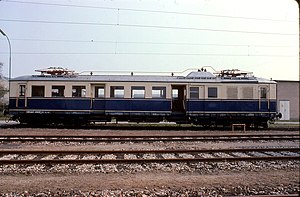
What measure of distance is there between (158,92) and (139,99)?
1.33 metres

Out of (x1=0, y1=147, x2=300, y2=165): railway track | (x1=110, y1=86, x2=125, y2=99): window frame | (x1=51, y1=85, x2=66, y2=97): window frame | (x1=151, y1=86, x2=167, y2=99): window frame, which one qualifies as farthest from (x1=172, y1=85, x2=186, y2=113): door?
(x1=0, y1=147, x2=300, y2=165): railway track

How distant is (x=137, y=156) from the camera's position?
33.9 ft

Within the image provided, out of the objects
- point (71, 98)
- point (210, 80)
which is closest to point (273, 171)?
point (210, 80)

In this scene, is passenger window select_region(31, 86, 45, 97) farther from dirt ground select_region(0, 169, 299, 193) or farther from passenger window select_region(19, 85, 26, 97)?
dirt ground select_region(0, 169, 299, 193)

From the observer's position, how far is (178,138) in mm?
14789

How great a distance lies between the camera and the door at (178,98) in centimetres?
2028

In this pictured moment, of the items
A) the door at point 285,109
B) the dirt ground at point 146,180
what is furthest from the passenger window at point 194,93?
the door at point 285,109

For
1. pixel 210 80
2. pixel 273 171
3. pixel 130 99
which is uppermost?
pixel 210 80

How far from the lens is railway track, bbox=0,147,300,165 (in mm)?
9273

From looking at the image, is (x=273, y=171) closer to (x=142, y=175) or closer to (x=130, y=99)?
(x=142, y=175)

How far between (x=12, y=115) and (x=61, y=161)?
12.4m

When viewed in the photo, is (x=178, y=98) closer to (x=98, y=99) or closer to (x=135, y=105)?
(x=135, y=105)

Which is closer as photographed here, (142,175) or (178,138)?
(142,175)

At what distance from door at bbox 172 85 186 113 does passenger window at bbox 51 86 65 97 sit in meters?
7.27
